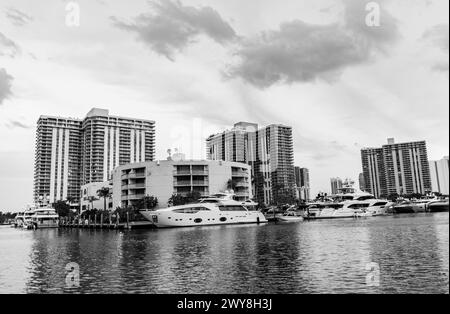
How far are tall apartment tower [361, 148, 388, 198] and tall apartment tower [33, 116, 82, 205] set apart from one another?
111315 millimetres

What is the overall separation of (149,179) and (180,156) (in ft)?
35.7

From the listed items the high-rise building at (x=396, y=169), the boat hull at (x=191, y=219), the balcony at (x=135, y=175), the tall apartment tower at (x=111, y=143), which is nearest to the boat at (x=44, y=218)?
the balcony at (x=135, y=175)

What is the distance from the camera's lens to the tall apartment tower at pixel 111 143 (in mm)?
142750

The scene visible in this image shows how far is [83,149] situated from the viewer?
490ft

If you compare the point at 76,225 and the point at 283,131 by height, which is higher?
the point at 283,131

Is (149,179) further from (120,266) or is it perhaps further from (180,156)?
(120,266)

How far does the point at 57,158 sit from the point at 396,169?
434 ft

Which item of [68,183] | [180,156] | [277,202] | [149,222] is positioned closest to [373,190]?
[277,202]

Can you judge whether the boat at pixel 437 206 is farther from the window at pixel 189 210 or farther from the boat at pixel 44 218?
the boat at pixel 44 218

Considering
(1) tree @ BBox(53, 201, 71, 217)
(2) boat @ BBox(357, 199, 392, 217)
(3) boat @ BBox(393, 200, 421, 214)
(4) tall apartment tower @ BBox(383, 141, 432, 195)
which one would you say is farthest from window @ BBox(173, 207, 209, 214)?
(4) tall apartment tower @ BBox(383, 141, 432, 195)

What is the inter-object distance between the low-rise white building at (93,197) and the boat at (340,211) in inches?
2419

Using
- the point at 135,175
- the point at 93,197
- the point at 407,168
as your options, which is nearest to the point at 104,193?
the point at 135,175
